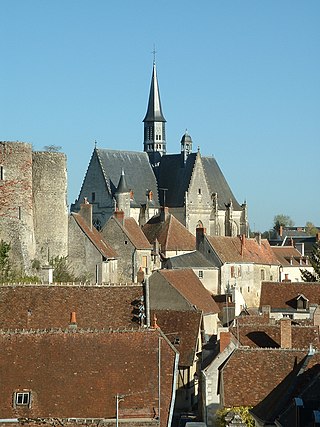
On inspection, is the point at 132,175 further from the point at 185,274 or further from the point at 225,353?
the point at 225,353

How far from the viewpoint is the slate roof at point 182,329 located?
1601 inches

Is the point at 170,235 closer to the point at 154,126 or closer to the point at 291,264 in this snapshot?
the point at 291,264

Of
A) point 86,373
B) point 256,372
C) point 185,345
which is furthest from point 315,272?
point 86,373

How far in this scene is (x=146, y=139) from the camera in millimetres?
114125

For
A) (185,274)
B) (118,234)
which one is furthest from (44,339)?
(118,234)

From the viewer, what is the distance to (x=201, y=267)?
74.4m

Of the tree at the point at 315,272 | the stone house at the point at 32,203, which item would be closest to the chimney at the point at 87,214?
the stone house at the point at 32,203

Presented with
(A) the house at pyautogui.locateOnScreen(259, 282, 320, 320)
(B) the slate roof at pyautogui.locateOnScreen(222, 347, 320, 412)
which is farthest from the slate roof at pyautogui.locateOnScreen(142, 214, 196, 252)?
(B) the slate roof at pyautogui.locateOnScreen(222, 347, 320, 412)

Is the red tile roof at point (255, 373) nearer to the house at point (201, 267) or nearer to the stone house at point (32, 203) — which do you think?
the stone house at point (32, 203)

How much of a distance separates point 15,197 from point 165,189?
47.1 metres

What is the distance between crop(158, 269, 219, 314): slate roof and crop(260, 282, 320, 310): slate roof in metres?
4.16

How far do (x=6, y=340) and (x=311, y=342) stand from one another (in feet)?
40.7

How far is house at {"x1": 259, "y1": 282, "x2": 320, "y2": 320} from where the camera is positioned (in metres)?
57.6

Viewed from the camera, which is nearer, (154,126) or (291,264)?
(291,264)
